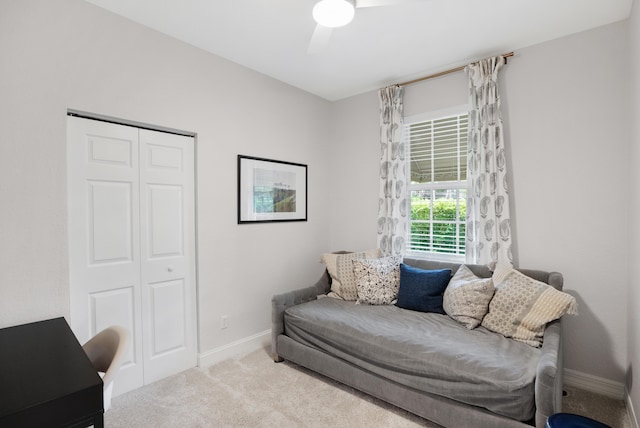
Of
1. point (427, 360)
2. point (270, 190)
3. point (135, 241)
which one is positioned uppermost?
point (270, 190)

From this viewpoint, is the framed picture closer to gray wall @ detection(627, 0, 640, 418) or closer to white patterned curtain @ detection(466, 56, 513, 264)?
white patterned curtain @ detection(466, 56, 513, 264)

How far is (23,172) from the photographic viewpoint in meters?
1.97

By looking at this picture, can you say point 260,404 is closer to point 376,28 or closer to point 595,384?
point 595,384

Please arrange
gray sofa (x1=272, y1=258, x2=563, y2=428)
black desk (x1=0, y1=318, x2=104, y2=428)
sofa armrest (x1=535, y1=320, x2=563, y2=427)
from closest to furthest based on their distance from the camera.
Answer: black desk (x1=0, y1=318, x2=104, y2=428) → sofa armrest (x1=535, y1=320, x2=563, y2=427) → gray sofa (x1=272, y1=258, x2=563, y2=428)

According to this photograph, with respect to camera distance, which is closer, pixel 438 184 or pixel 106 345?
pixel 106 345

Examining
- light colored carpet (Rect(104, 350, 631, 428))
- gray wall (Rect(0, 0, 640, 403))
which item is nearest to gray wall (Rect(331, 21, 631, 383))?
gray wall (Rect(0, 0, 640, 403))

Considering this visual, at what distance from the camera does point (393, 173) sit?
139 inches

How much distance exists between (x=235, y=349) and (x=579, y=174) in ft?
10.8

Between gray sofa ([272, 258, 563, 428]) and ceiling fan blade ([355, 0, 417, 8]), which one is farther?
ceiling fan blade ([355, 0, 417, 8])

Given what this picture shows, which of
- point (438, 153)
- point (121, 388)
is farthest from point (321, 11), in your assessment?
point (121, 388)

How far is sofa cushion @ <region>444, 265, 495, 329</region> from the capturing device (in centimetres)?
246

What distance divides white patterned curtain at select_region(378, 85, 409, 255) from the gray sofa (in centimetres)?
41

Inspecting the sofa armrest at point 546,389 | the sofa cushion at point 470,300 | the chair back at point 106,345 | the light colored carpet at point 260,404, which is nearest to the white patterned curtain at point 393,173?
the sofa cushion at point 470,300

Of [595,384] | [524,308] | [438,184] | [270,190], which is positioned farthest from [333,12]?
[595,384]
